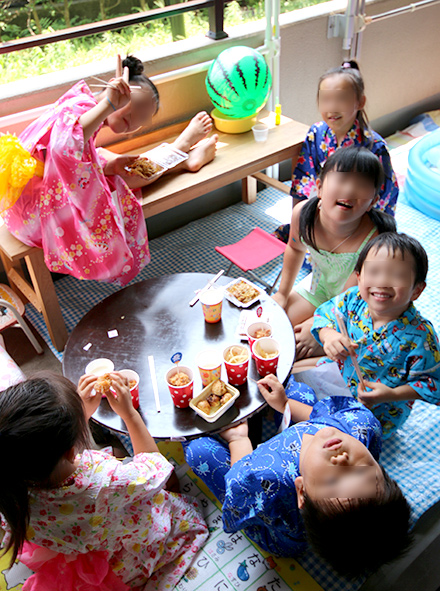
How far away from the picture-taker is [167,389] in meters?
1.90

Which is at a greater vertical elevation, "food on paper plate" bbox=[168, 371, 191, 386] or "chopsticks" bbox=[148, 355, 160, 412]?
"food on paper plate" bbox=[168, 371, 191, 386]

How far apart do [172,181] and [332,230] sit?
110 cm

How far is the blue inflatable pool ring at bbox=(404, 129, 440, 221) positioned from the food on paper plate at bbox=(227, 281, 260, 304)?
6.78 feet

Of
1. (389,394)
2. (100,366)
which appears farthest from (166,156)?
(389,394)

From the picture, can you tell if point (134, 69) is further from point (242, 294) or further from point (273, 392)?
point (273, 392)

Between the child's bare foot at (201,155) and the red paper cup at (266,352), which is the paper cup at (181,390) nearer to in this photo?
the red paper cup at (266,352)

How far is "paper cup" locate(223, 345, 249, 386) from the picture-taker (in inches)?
71.9

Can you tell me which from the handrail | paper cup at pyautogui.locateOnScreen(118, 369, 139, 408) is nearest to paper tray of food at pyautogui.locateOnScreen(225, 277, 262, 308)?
paper cup at pyautogui.locateOnScreen(118, 369, 139, 408)

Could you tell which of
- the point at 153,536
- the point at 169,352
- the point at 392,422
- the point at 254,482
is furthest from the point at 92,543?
the point at 392,422

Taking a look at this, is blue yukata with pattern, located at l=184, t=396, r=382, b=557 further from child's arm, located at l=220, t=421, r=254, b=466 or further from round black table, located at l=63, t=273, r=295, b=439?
round black table, located at l=63, t=273, r=295, b=439

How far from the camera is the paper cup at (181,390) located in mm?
1758

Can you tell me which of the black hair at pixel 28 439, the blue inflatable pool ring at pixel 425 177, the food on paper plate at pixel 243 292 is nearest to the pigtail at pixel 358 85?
the blue inflatable pool ring at pixel 425 177

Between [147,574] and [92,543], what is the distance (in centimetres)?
35

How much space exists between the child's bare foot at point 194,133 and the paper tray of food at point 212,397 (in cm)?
185
